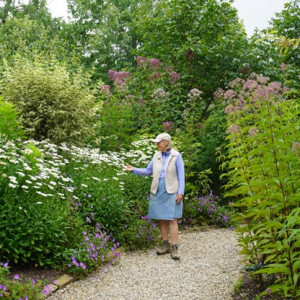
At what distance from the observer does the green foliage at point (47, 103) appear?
728 centimetres

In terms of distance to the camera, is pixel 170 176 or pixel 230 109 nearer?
pixel 230 109

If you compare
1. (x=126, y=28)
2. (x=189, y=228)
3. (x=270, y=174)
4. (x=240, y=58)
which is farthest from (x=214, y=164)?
(x=126, y=28)

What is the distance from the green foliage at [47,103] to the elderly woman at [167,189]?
214 cm

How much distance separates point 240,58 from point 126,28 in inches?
584

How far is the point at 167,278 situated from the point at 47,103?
4048mm

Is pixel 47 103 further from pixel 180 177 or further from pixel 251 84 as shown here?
pixel 251 84

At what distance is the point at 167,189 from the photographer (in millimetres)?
5652

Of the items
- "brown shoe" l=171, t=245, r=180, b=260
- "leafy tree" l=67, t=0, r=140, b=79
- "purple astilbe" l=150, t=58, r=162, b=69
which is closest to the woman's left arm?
"brown shoe" l=171, t=245, r=180, b=260

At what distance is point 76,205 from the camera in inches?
205

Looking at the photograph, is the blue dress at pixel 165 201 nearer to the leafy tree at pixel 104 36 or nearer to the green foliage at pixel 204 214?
the green foliage at pixel 204 214

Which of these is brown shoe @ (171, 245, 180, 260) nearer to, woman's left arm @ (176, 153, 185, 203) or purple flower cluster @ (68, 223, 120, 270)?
woman's left arm @ (176, 153, 185, 203)

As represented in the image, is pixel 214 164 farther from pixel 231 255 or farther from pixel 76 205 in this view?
pixel 76 205

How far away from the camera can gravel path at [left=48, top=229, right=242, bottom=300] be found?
14.1 ft

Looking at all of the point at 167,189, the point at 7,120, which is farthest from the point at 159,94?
the point at 7,120
